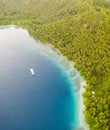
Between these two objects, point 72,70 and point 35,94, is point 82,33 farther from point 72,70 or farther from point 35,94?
point 35,94

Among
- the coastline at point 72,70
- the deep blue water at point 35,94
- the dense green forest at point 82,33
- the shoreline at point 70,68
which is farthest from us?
the dense green forest at point 82,33

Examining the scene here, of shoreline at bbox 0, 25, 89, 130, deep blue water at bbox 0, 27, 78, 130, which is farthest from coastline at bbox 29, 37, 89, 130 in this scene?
deep blue water at bbox 0, 27, 78, 130

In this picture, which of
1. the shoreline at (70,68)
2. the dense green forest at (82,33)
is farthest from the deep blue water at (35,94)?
the dense green forest at (82,33)

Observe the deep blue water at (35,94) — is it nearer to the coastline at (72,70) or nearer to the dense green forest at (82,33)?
the coastline at (72,70)

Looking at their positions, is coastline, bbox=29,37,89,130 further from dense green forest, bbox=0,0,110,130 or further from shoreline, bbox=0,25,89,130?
dense green forest, bbox=0,0,110,130

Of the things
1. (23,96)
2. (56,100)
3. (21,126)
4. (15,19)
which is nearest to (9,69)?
(23,96)

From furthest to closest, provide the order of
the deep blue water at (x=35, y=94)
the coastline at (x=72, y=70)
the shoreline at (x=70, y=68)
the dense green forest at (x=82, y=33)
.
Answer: the dense green forest at (x=82, y=33), the deep blue water at (x=35, y=94), the coastline at (x=72, y=70), the shoreline at (x=70, y=68)

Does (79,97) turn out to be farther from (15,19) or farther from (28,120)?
(15,19)
